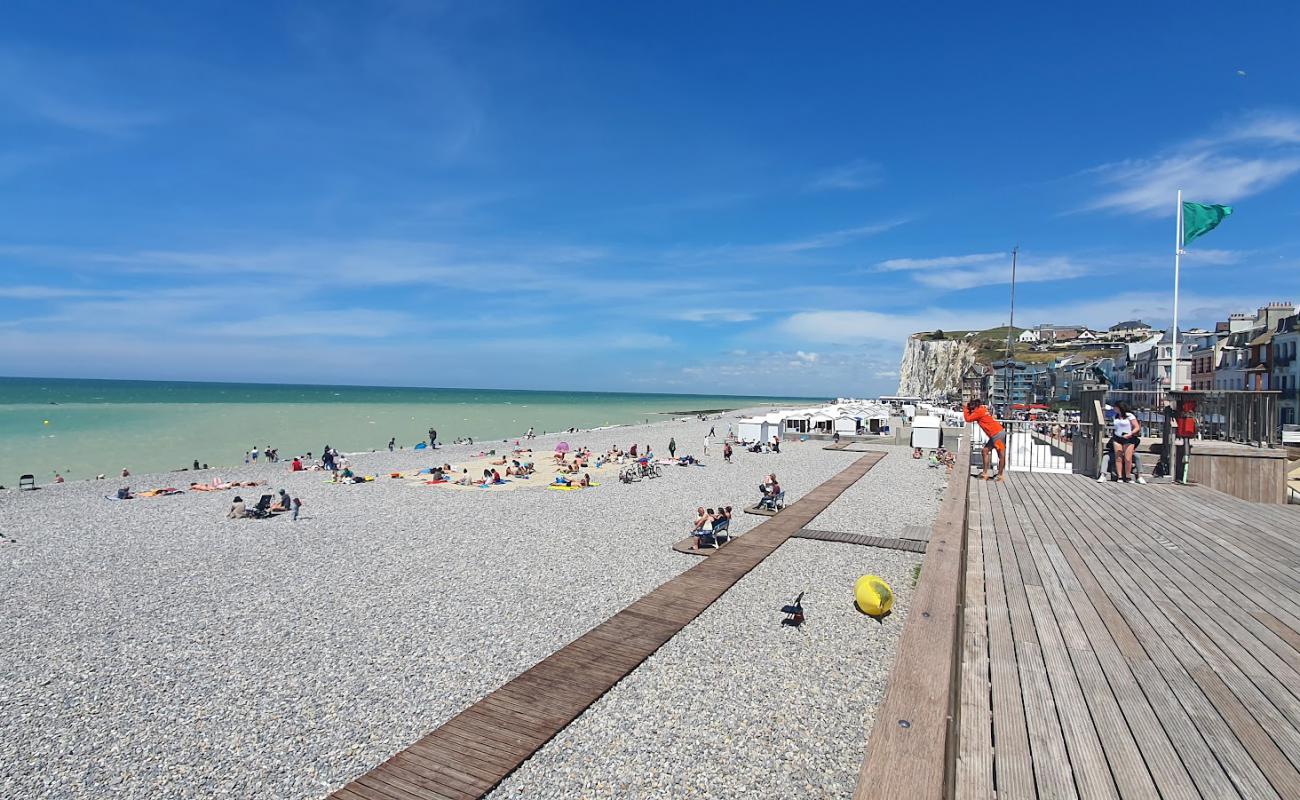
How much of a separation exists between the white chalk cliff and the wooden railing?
414ft

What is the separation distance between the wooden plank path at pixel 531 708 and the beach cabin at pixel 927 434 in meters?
27.5

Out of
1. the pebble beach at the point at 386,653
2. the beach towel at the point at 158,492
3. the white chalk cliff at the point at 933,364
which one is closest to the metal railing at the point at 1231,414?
the pebble beach at the point at 386,653

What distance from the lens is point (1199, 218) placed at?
15383 mm

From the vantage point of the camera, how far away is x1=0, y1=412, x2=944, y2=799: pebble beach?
5.94 meters

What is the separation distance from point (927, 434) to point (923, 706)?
115 feet

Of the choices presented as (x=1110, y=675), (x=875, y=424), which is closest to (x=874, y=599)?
(x=1110, y=675)

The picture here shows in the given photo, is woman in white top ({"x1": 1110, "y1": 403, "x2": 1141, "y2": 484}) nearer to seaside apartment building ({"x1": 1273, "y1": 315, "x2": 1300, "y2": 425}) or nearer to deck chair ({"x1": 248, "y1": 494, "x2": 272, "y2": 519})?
deck chair ({"x1": 248, "y1": 494, "x2": 272, "y2": 519})

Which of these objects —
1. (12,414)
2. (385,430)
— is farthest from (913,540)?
(12,414)

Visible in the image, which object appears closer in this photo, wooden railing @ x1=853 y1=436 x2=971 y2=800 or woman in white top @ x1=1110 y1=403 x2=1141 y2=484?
wooden railing @ x1=853 y1=436 x2=971 y2=800

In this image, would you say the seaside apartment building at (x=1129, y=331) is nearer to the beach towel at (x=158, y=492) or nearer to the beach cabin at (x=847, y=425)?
the beach cabin at (x=847, y=425)

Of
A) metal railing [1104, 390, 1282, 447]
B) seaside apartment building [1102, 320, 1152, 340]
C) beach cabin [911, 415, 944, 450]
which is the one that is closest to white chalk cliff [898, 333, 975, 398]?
seaside apartment building [1102, 320, 1152, 340]

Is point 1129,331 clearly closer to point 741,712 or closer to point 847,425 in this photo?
point 847,425

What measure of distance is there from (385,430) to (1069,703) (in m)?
61.0

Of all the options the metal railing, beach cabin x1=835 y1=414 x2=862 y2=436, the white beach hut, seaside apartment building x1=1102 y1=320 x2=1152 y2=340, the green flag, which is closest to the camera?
the metal railing
